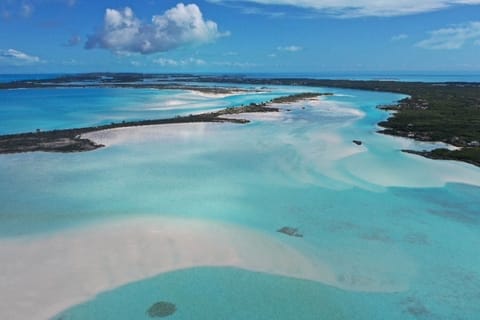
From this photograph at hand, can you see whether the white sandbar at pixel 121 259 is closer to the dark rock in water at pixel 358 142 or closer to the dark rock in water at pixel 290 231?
the dark rock in water at pixel 290 231

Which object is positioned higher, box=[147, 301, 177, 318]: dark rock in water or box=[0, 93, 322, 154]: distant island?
box=[0, 93, 322, 154]: distant island

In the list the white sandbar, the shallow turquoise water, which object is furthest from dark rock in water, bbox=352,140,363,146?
the shallow turquoise water

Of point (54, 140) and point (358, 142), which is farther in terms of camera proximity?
point (358, 142)

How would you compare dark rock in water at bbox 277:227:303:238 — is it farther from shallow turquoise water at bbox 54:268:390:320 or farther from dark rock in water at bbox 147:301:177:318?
dark rock in water at bbox 147:301:177:318

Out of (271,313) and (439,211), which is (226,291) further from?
(439,211)

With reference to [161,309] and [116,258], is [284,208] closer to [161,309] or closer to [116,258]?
[116,258]

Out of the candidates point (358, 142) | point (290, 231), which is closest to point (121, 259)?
point (290, 231)

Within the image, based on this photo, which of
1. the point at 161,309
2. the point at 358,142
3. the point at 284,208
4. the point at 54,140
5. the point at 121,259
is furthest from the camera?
the point at 358,142
